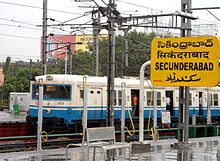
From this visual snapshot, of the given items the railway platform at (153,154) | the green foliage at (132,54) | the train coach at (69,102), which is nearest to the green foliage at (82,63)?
the green foliage at (132,54)

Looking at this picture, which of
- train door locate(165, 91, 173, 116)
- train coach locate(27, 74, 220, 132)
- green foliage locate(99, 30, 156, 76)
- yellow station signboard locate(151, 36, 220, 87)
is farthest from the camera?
green foliage locate(99, 30, 156, 76)

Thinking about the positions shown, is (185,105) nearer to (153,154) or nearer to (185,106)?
(185,106)

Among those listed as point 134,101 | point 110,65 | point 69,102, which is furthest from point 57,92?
point 110,65

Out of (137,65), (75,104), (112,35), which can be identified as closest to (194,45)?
(112,35)

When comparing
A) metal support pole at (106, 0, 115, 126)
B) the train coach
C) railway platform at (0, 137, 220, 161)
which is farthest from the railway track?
railway platform at (0, 137, 220, 161)

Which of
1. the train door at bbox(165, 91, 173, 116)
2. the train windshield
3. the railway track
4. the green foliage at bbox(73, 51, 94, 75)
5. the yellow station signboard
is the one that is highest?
the green foliage at bbox(73, 51, 94, 75)

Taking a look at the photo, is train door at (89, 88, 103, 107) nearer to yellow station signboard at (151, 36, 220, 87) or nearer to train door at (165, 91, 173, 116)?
train door at (165, 91, 173, 116)

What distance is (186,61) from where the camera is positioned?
14.8 m

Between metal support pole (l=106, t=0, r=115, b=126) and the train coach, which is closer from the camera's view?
metal support pole (l=106, t=0, r=115, b=126)

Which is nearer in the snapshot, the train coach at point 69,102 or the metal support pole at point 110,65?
the metal support pole at point 110,65

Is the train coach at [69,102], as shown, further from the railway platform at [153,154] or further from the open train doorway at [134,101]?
the railway platform at [153,154]

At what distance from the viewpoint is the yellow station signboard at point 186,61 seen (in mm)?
14430

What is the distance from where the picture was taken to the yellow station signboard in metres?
14.4

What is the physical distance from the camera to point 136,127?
2792 centimetres
